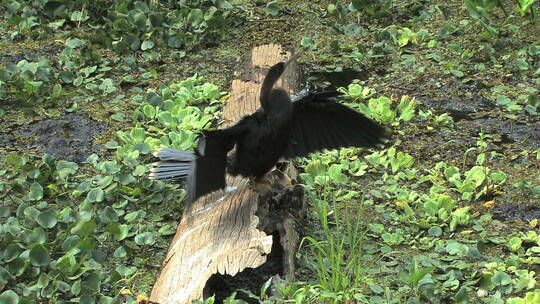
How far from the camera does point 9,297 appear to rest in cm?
366

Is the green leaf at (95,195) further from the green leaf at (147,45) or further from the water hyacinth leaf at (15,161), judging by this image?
the green leaf at (147,45)

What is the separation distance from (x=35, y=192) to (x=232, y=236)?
124 cm

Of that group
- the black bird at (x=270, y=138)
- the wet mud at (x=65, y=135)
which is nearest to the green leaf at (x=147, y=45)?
the wet mud at (x=65, y=135)

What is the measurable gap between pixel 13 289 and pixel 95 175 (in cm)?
120

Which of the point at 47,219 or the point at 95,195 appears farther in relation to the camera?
the point at 95,195

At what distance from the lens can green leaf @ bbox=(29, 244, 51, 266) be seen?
3.88 metres

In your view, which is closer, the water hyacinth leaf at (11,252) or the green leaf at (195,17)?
the water hyacinth leaf at (11,252)

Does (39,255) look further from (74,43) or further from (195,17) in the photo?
(195,17)

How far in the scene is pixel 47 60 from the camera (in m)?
6.11

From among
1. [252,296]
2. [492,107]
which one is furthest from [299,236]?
[492,107]

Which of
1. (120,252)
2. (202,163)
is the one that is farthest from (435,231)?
(120,252)

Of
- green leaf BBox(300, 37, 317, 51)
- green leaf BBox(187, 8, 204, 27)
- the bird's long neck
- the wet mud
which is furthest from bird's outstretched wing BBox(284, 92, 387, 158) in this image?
green leaf BBox(187, 8, 204, 27)

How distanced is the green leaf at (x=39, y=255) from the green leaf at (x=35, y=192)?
72cm

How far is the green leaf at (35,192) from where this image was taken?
4566mm
